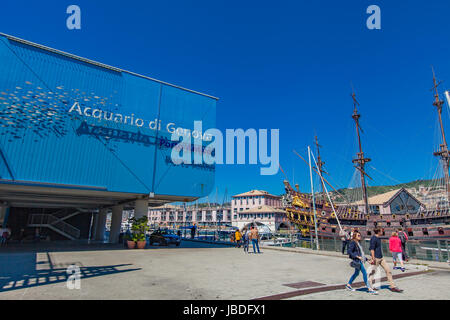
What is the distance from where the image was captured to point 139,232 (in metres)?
22.2

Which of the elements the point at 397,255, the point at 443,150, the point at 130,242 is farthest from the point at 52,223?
the point at 443,150

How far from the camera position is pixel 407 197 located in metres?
80.6

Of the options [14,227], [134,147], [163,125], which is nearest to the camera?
[134,147]

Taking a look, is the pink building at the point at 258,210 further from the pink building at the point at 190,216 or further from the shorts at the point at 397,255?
the shorts at the point at 397,255

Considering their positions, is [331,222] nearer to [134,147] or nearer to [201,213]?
[134,147]

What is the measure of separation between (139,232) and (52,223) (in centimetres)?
2282

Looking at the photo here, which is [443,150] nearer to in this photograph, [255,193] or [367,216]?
[367,216]

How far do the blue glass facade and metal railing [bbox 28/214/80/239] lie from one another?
2312cm

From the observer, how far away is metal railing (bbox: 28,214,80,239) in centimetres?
3616

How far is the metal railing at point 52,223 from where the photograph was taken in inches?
1423

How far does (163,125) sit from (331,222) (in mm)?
38449

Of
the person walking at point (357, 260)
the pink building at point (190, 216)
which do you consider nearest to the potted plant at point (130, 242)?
the person walking at point (357, 260)

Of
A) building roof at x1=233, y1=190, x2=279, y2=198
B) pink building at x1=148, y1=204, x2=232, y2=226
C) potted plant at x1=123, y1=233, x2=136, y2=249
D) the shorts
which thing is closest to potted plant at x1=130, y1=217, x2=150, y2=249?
potted plant at x1=123, y1=233, x2=136, y2=249
